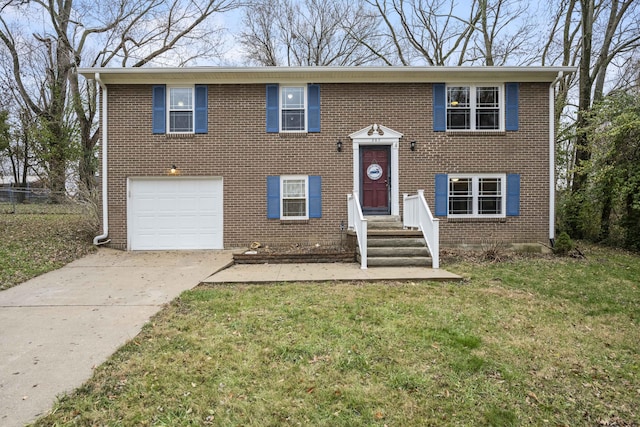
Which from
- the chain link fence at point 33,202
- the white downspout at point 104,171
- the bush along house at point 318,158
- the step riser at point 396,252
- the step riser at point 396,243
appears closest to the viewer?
the step riser at point 396,252

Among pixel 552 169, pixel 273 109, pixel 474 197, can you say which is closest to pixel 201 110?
pixel 273 109

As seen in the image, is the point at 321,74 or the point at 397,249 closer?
the point at 397,249

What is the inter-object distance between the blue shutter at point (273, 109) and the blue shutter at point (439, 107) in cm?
435

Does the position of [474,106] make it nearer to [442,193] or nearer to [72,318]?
[442,193]

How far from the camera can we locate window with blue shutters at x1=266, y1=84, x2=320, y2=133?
962 centimetres

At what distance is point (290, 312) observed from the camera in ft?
14.9

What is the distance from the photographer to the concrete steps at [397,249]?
24.4 feet

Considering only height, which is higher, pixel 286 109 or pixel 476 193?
pixel 286 109

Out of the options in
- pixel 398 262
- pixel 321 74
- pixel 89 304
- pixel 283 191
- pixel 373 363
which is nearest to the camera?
pixel 373 363

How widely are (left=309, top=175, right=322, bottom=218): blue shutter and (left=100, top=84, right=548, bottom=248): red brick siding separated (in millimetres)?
116

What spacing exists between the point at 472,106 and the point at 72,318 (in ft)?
33.1

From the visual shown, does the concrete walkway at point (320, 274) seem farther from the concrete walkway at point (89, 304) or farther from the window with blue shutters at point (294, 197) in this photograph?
the window with blue shutters at point (294, 197)

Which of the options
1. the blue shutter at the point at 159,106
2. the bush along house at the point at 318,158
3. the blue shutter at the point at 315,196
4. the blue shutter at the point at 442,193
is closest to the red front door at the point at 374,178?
the bush along house at the point at 318,158

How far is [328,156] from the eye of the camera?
31.7 feet
